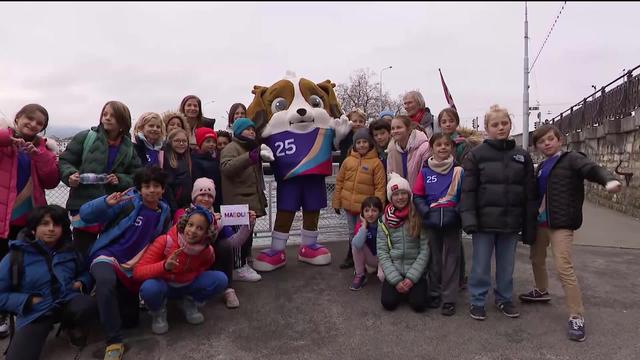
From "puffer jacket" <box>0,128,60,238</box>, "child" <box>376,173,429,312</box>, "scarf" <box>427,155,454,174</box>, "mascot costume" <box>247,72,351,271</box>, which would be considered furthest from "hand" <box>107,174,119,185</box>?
"scarf" <box>427,155,454,174</box>

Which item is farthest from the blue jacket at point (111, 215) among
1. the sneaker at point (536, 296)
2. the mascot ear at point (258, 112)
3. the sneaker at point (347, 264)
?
the sneaker at point (536, 296)

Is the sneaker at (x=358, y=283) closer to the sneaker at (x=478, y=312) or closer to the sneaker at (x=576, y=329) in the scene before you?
the sneaker at (x=478, y=312)

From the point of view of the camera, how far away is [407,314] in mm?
3404

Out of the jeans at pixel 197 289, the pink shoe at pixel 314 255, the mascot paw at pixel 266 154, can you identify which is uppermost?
the mascot paw at pixel 266 154

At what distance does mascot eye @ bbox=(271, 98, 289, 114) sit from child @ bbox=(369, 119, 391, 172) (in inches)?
36.6

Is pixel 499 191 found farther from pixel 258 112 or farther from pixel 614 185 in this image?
pixel 258 112

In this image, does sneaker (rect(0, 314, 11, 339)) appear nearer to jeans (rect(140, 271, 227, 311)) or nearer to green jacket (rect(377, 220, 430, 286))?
jeans (rect(140, 271, 227, 311))

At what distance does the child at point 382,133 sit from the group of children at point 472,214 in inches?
6.0

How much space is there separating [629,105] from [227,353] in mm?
9613

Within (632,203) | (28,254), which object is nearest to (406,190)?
(28,254)

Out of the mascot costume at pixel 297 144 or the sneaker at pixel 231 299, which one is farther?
the mascot costume at pixel 297 144

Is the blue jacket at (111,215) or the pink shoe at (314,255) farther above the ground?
the blue jacket at (111,215)

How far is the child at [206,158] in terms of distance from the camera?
393 centimetres

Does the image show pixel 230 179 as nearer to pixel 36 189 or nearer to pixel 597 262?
pixel 36 189
